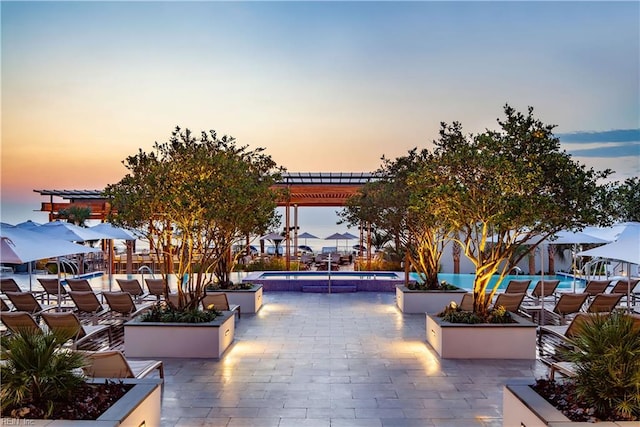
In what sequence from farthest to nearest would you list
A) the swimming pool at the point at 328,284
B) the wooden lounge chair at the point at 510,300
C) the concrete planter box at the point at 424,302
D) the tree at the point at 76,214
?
1. the tree at the point at 76,214
2. the swimming pool at the point at 328,284
3. the concrete planter box at the point at 424,302
4. the wooden lounge chair at the point at 510,300

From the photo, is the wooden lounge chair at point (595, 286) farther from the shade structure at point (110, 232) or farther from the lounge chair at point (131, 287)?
the shade structure at point (110, 232)

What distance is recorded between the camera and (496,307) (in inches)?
329

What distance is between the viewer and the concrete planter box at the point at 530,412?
3.31 m

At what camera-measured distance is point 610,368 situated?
3.57 m

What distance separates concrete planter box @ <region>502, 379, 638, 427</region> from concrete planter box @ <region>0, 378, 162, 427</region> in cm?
325

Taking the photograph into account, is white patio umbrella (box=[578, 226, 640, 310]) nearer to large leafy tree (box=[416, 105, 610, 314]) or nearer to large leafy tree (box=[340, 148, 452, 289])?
large leafy tree (box=[416, 105, 610, 314])

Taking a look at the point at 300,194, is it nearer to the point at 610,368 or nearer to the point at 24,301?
the point at 24,301

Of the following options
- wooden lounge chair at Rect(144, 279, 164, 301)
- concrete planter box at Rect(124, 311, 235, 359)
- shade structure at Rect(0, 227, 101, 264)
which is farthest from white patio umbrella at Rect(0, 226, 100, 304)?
wooden lounge chair at Rect(144, 279, 164, 301)

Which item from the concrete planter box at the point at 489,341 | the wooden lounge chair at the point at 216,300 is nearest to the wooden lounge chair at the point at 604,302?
the concrete planter box at the point at 489,341

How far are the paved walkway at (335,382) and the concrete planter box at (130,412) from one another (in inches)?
31.3

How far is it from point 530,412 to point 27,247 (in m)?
8.09

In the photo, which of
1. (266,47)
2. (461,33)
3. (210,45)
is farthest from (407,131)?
(210,45)

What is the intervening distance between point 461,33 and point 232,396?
32.6ft

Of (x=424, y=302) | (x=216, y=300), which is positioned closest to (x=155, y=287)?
(x=216, y=300)
